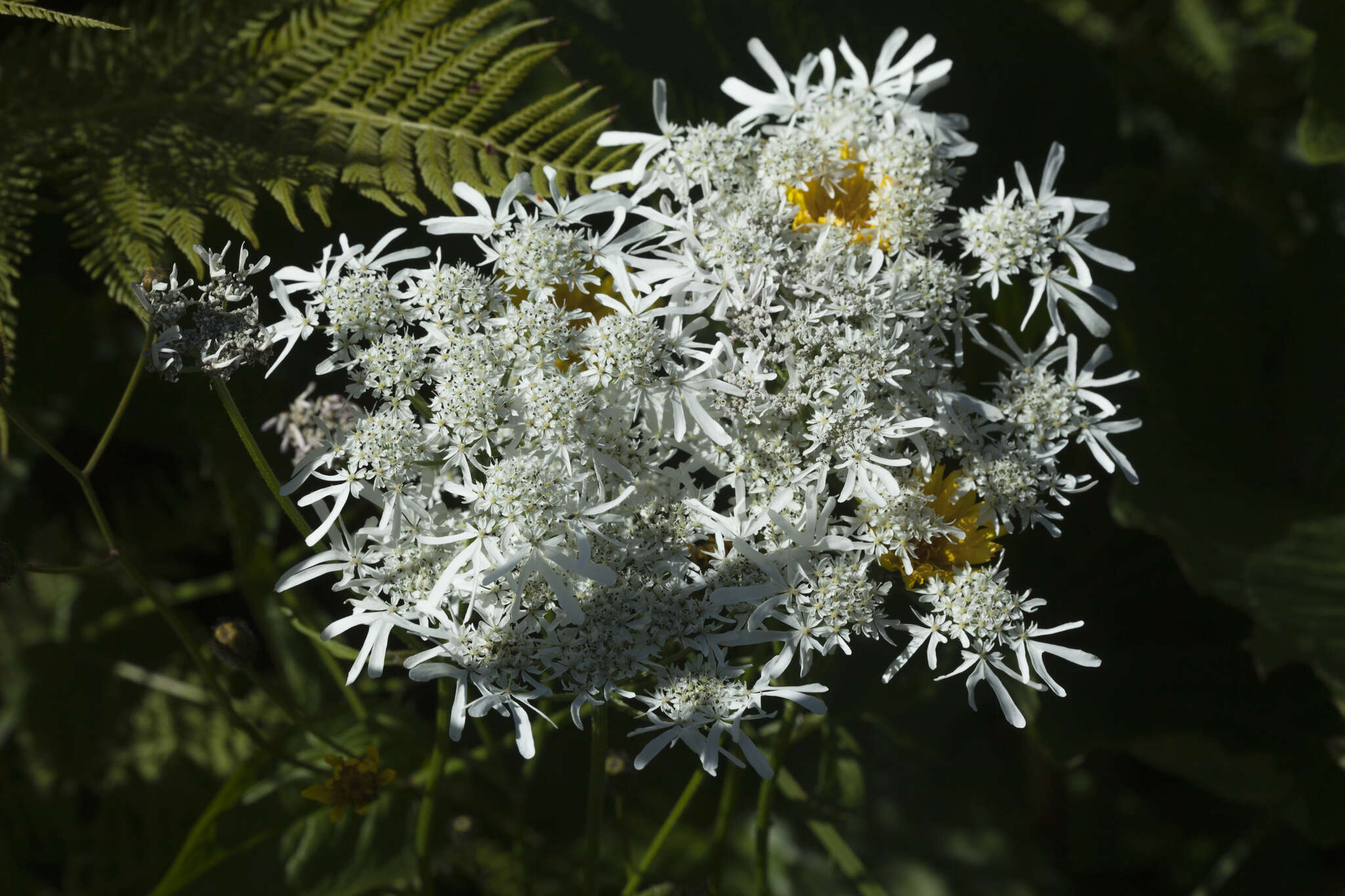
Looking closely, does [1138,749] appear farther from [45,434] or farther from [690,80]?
[45,434]

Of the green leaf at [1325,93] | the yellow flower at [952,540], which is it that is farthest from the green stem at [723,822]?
the green leaf at [1325,93]

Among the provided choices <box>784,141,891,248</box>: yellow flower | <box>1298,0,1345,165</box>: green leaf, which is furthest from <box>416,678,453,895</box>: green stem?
<box>1298,0,1345,165</box>: green leaf

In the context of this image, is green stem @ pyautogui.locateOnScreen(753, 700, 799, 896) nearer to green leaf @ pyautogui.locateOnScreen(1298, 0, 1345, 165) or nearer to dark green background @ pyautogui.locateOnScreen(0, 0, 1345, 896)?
dark green background @ pyautogui.locateOnScreen(0, 0, 1345, 896)

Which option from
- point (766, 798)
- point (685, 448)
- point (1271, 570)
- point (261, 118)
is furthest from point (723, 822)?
point (261, 118)

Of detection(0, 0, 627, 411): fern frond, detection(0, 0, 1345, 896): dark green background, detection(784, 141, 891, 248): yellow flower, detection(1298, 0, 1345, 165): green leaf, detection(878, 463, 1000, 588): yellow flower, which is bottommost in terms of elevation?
detection(0, 0, 1345, 896): dark green background

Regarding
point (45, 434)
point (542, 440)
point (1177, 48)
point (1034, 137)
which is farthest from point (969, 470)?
point (1177, 48)

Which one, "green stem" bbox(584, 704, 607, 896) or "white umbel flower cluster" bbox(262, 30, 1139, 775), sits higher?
"white umbel flower cluster" bbox(262, 30, 1139, 775)

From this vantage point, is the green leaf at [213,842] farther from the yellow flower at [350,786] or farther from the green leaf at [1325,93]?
the green leaf at [1325,93]
